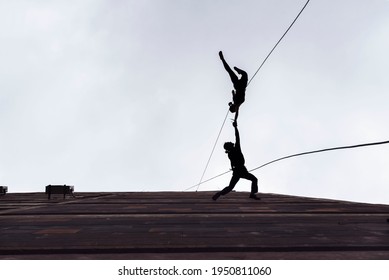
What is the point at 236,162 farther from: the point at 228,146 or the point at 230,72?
the point at 230,72

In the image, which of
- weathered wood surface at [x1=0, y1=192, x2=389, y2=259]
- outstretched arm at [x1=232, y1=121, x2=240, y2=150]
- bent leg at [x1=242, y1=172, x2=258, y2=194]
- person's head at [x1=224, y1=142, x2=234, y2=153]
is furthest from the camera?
bent leg at [x1=242, y1=172, x2=258, y2=194]

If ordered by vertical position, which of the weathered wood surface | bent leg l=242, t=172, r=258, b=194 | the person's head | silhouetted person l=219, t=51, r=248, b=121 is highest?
silhouetted person l=219, t=51, r=248, b=121

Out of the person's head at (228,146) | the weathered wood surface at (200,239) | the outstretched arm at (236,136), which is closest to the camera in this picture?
the weathered wood surface at (200,239)

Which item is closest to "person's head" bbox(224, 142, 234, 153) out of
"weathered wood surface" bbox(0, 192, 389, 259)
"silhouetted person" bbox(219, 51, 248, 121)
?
"silhouetted person" bbox(219, 51, 248, 121)

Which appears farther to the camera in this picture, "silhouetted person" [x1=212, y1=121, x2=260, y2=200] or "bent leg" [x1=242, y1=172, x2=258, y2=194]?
"bent leg" [x1=242, y1=172, x2=258, y2=194]

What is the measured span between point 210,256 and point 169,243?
0.58 metres

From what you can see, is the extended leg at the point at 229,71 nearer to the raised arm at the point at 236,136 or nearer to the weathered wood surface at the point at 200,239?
the raised arm at the point at 236,136

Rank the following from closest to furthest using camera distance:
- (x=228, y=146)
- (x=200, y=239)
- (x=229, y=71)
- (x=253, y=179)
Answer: (x=200, y=239) < (x=229, y=71) < (x=228, y=146) < (x=253, y=179)

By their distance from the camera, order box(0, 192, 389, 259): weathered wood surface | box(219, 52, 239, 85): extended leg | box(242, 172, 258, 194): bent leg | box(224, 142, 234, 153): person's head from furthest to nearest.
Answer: box(242, 172, 258, 194): bent leg
box(224, 142, 234, 153): person's head
box(219, 52, 239, 85): extended leg
box(0, 192, 389, 259): weathered wood surface

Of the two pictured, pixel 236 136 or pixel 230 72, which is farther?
pixel 236 136

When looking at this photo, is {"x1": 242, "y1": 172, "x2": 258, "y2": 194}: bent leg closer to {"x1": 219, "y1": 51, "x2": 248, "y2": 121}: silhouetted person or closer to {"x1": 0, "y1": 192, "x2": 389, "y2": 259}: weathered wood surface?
{"x1": 219, "y1": 51, "x2": 248, "y2": 121}: silhouetted person

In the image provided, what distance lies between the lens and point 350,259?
2432 mm

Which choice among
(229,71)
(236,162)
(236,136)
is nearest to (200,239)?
(236,136)

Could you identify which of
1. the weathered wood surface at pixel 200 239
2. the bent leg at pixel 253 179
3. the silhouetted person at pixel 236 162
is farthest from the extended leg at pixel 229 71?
the weathered wood surface at pixel 200 239
